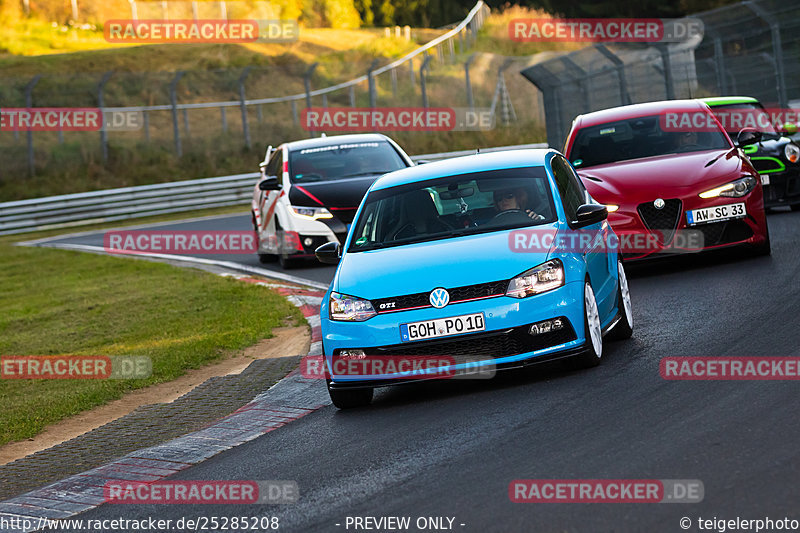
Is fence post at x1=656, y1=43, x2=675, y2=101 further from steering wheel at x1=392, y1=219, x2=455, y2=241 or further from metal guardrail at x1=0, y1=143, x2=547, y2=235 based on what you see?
steering wheel at x1=392, y1=219, x2=455, y2=241

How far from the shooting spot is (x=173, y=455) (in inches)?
294

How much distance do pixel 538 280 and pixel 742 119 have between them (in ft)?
32.8

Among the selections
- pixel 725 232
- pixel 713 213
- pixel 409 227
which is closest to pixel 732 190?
pixel 713 213

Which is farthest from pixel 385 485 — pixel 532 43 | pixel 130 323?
pixel 532 43

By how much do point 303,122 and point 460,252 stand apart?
33.5 m

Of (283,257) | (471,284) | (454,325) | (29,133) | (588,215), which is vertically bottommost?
(283,257)

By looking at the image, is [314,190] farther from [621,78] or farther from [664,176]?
[621,78]

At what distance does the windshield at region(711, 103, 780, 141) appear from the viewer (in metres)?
16.9

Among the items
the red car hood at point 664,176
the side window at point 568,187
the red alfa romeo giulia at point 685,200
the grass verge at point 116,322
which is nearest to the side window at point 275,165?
the grass verge at point 116,322

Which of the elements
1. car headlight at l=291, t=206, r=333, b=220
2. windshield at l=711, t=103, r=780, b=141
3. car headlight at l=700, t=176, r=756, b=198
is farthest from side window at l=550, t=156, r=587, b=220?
windshield at l=711, t=103, r=780, b=141

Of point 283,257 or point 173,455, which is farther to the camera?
point 283,257

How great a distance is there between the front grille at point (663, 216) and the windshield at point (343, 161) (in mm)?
6227

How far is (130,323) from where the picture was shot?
14109 mm

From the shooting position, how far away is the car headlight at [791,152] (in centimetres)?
1636
